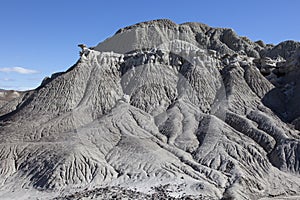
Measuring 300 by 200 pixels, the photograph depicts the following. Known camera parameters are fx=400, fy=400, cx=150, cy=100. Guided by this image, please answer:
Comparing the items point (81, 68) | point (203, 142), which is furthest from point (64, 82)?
point (203, 142)

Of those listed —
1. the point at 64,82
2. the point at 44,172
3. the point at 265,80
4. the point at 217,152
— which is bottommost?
the point at 44,172

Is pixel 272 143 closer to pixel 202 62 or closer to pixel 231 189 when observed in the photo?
pixel 231 189

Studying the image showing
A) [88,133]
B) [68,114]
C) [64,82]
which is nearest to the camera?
[88,133]

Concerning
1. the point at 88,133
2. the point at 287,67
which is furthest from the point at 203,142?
the point at 287,67

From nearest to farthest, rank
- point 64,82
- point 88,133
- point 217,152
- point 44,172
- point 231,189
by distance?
point 231,189 < point 44,172 < point 217,152 < point 88,133 < point 64,82

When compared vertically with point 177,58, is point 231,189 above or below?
below

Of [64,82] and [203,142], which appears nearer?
[203,142]

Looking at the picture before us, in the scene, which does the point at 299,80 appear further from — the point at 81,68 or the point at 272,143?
the point at 81,68
